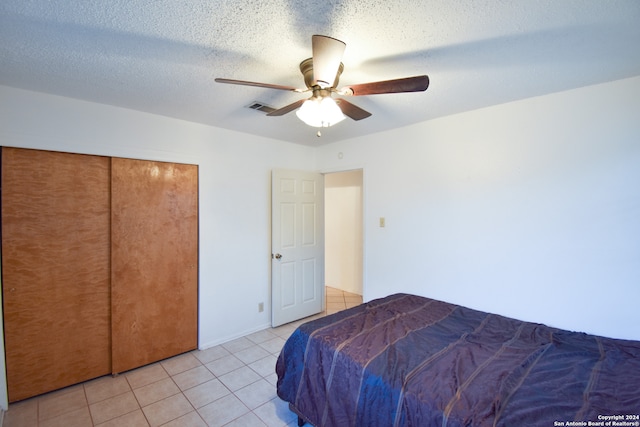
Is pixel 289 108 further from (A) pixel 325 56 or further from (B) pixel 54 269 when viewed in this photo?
(B) pixel 54 269

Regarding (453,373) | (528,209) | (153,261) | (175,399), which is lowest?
(175,399)

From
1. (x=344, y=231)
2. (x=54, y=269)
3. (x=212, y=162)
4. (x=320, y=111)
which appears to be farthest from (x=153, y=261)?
(x=344, y=231)

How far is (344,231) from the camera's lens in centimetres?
497

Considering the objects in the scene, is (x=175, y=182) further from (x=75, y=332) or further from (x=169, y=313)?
(x=75, y=332)

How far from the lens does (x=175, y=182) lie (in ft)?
9.20

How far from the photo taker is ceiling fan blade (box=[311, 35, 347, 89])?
1.20 metres

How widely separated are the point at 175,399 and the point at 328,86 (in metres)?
2.53

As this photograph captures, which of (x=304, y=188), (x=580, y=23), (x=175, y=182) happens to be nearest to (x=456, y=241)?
(x=580, y=23)

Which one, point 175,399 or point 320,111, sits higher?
point 320,111

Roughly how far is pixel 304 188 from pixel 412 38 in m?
2.48

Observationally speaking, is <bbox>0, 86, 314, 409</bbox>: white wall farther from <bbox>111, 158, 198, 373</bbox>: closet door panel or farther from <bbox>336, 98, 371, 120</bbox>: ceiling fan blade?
<bbox>336, 98, 371, 120</bbox>: ceiling fan blade

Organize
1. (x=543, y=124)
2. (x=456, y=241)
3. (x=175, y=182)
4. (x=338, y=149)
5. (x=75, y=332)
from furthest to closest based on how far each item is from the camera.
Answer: (x=338, y=149), (x=175, y=182), (x=456, y=241), (x=75, y=332), (x=543, y=124)

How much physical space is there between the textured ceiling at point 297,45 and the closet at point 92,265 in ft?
2.31

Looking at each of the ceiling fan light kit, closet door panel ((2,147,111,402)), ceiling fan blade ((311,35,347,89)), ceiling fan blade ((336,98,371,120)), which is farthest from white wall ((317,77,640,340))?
closet door panel ((2,147,111,402))
